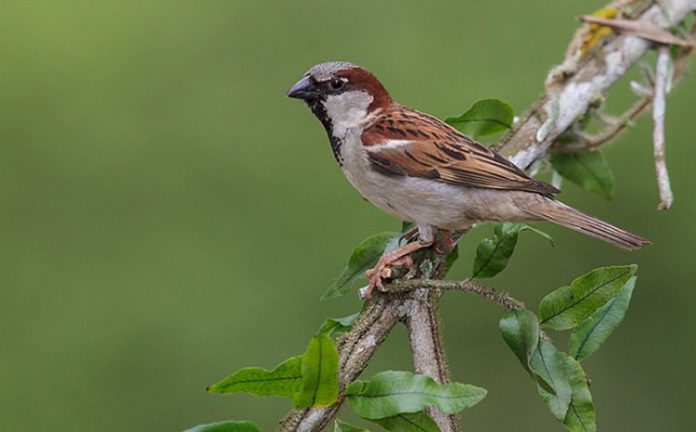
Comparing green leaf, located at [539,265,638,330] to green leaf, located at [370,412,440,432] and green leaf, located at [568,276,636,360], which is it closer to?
green leaf, located at [568,276,636,360]

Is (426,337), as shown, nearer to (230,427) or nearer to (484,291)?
(484,291)

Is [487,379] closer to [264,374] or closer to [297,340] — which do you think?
[297,340]

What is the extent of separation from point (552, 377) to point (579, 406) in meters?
0.08

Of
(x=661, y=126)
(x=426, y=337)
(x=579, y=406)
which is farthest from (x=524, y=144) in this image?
(x=579, y=406)

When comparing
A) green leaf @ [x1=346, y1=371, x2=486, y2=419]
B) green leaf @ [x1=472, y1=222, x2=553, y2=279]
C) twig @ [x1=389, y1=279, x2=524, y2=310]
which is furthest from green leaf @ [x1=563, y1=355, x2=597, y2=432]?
green leaf @ [x1=472, y1=222, x2=553, y2=279]

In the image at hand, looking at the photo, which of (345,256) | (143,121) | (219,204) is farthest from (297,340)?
(143,121)

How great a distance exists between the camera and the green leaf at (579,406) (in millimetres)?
2250

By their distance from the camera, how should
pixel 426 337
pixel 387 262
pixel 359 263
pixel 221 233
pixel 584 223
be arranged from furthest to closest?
pixel 221 233 < pixel 584 223 < pixel 359 263 < pixel 387 262 < pixel 426 337

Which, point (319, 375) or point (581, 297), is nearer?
point (319, 375)

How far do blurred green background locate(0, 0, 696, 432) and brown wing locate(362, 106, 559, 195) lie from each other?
1297 mm

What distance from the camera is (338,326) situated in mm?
2598

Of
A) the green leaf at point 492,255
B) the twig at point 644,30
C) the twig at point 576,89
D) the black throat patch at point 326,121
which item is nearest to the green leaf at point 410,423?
the green leaf at point 492,255

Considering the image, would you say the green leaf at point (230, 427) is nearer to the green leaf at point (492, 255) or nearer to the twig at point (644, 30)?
the green leaf at point (492, 255)

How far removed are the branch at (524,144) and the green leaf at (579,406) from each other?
19cm
